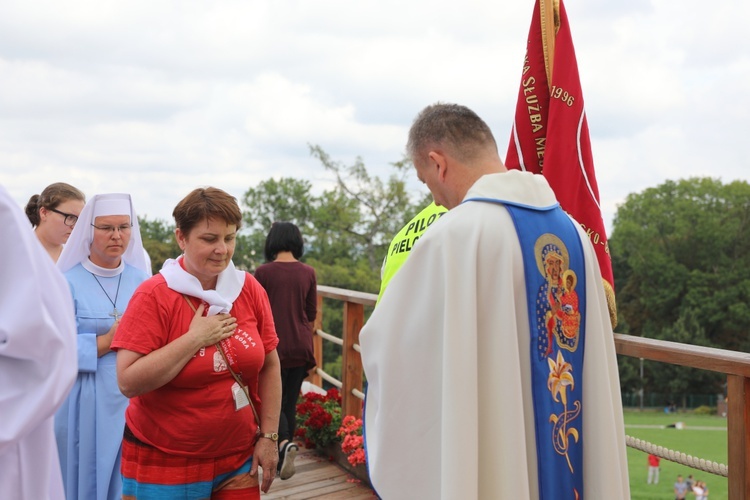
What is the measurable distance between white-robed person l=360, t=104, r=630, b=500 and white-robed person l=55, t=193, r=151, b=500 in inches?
50.7

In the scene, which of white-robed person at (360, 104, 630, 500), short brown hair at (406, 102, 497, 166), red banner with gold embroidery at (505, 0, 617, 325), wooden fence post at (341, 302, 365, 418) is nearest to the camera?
white-robed person at (360, 104, 630, 500)

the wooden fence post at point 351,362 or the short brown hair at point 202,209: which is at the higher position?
the short brown hair at point 202,209

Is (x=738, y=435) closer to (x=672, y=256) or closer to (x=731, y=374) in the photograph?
(x=731, y=374)

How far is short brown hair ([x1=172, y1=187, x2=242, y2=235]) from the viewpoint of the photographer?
8.36ft

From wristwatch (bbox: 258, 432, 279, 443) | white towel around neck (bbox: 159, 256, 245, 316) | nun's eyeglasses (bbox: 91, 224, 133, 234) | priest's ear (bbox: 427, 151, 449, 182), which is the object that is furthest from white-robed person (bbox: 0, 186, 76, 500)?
nun's eyeglasses (bbox: 91, 224, 133, 234)

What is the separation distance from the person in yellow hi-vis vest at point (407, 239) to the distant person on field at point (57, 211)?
1.63 meters

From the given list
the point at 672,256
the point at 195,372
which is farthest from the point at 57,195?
the point at 672,256

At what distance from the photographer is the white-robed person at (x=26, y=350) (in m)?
1.70

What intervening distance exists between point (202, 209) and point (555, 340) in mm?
1189

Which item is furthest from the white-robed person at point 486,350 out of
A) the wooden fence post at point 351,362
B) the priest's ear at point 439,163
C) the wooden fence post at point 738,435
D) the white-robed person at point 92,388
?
the wooden fence post at point 351,362

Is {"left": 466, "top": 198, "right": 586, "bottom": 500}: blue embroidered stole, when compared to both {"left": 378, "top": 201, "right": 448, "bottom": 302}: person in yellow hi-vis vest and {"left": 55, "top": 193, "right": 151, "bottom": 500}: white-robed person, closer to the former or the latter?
{"left": 378, "top": 201, "right": 448, "bottom": 302}: person in yellow hi-vis vest

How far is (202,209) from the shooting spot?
2549 millimetres

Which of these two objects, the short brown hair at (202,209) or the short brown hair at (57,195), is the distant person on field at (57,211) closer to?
the short brown hair at (57,195)

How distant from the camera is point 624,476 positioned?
7.51ft
